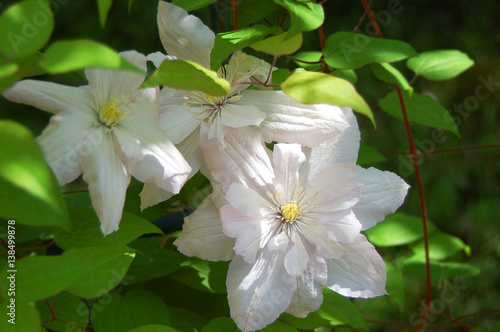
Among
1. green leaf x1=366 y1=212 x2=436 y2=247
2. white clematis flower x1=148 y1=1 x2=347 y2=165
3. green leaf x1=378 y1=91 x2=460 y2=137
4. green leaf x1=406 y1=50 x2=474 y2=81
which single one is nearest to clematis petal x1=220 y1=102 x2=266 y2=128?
white clematis flower x1=148 y1=1 x2=347 y2=165

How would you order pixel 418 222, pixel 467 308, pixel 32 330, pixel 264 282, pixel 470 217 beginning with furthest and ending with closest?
1. pixel 470 217
2. pixel 467 308
3. pixel 418 222
4. pixel 264 282
5. pixel 32 330

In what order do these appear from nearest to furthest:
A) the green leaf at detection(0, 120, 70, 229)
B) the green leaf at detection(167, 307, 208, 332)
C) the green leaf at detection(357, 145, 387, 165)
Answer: the green leaf at detection(0, 120, 70, 229)
the green leaf at detection(167, 307, 208, 332)
the green leaf at detection(357, 145, 387, 165)

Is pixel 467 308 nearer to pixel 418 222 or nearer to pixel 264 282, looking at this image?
pixel 418 222

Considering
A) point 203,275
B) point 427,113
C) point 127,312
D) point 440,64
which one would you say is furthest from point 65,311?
point 440,64

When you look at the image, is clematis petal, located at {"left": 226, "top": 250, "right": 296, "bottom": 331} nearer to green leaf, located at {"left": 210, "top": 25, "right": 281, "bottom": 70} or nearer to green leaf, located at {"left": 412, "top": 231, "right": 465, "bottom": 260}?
green leaf, located at {"left": 210, "top": 25, "right": 281, "bottom": 70}

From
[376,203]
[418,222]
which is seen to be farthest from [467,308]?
[376,203]

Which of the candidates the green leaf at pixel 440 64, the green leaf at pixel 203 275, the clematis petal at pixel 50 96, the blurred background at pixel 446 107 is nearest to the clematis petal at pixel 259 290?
the green leaf at pixel 203 275

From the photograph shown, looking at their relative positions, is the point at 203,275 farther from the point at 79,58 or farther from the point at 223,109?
the point at 79,58
